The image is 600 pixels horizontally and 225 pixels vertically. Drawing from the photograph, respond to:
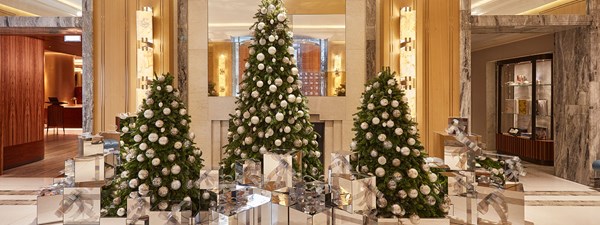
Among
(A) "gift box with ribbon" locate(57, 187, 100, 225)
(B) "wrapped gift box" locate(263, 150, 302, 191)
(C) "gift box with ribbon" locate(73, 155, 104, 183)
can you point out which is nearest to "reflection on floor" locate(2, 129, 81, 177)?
(C) "gift box with ribbon" locate(73, 155, 104, 183)

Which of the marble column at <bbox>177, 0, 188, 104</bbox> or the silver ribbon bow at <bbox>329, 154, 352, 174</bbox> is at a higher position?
the marble column at <bbox>177, 0, 188, 104</bbox>

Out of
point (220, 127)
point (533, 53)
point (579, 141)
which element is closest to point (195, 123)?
point (220, 127)

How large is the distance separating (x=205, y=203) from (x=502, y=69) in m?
9.05

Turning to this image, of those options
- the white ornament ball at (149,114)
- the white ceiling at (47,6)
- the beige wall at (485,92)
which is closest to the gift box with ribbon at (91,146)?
the white ornament ball at (149,114)

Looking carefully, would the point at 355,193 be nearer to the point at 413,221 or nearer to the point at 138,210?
the point at 413,221

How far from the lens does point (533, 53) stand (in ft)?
28.0

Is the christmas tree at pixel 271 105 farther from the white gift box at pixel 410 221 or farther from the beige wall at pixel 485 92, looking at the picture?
the beige wall at pixel 485 92

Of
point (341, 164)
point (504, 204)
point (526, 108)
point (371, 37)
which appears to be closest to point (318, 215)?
point (341, 164)

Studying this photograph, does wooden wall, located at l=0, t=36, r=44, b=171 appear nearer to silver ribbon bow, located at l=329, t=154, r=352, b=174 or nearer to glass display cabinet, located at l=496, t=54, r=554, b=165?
silver ribbon bow, located at l=329, t=154, r=352, b=174

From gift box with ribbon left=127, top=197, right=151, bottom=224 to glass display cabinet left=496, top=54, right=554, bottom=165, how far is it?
314 inches

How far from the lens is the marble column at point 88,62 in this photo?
21.0 ft

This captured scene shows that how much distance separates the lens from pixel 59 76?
15.8 m

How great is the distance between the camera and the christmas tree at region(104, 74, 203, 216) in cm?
329

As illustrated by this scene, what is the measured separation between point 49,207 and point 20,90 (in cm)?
651
